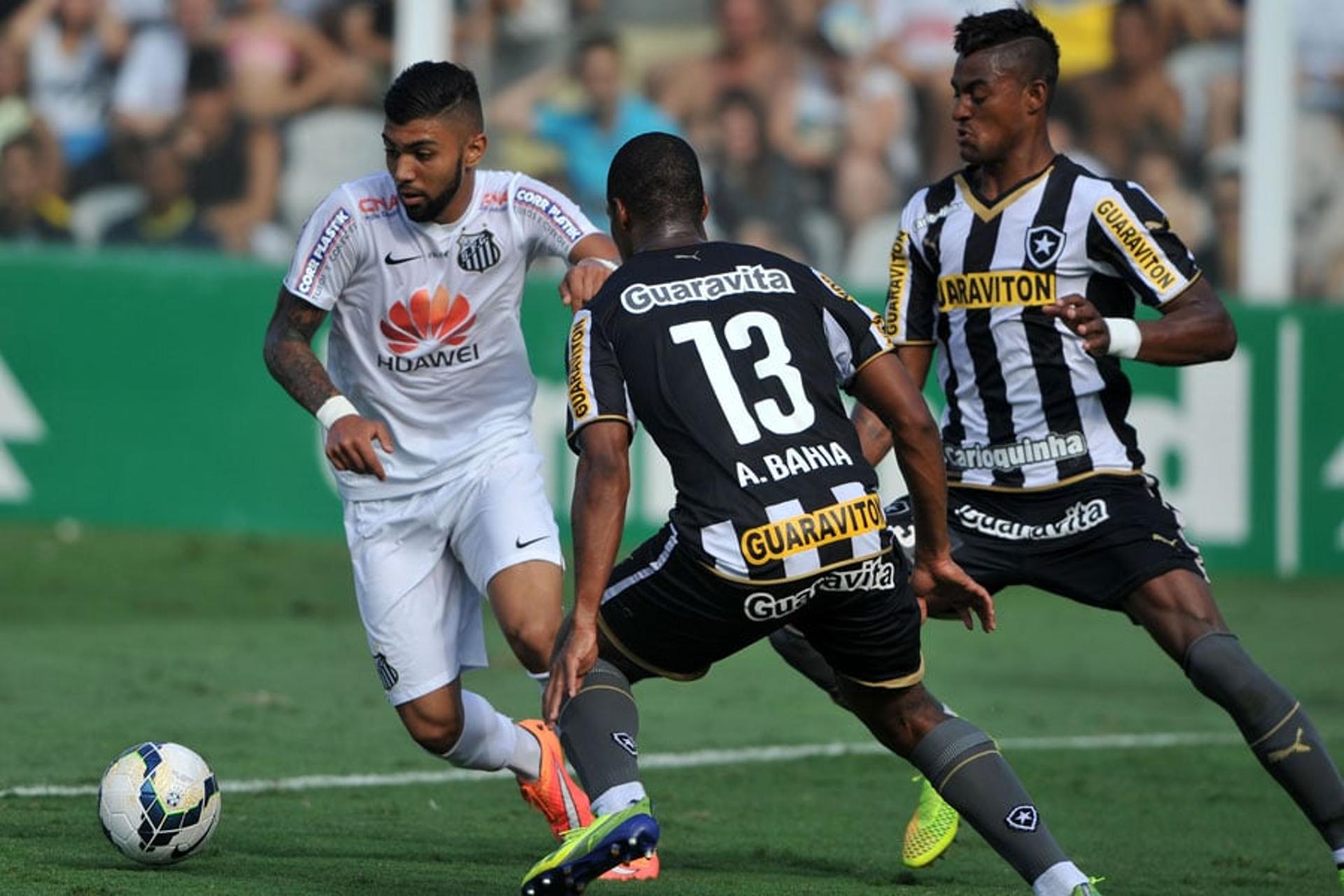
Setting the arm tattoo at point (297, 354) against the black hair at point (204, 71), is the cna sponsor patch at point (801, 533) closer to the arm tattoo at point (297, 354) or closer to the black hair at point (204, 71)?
the arm tattoo at point (297, 354)

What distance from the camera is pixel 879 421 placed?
22.1 feet

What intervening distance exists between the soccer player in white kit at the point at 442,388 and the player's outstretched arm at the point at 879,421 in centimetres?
93

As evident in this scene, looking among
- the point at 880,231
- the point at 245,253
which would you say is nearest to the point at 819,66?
the point at 880,231

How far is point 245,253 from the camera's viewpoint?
15234 mm

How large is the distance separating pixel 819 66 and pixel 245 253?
4.16 metres

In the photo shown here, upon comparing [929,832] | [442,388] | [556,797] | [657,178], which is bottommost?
[929,832]

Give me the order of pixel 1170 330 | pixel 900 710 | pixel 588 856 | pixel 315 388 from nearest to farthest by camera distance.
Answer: pixel 588 856 < pixel 900 710 < pixel 1170 330 < pixel 315 388

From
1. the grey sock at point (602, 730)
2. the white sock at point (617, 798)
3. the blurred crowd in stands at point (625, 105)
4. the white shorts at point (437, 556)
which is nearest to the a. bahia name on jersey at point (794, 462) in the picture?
the grey sock at point (602, 730)

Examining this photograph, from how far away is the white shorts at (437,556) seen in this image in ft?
22.9

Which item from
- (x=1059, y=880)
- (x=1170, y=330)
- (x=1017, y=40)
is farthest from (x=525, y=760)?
(x=1017, y=40)

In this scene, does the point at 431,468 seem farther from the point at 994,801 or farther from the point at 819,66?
the point at 819,66

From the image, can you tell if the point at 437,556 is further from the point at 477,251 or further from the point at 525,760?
the point at 477,251

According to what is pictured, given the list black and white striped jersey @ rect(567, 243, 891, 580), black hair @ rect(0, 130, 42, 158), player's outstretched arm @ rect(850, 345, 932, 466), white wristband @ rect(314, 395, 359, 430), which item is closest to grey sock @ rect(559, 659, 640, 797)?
black and white striped jersey @ rect(567, 243, 891, 580)

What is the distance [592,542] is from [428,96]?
202 centimetres
